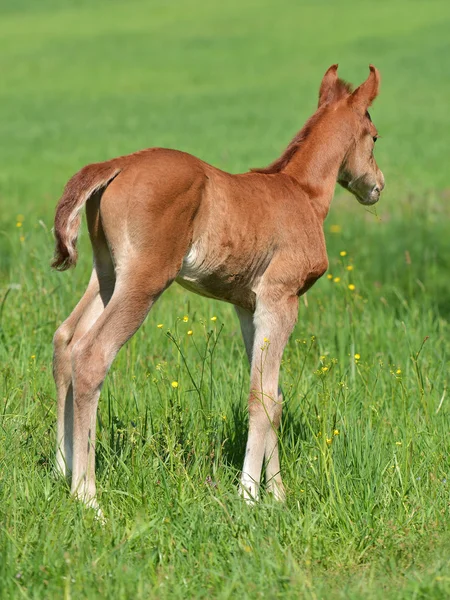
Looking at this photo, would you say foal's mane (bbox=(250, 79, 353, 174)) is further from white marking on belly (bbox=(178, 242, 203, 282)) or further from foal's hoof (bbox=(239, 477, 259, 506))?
foal's hoof (bbox=(239, 477, 259, 506))

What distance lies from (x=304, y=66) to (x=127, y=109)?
865cm

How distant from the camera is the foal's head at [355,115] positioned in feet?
17.8

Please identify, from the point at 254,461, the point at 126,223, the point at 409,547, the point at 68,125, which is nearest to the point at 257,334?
the point at 254,461

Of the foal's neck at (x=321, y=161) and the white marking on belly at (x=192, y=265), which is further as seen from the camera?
the foal's neck at (x=321, y=161)

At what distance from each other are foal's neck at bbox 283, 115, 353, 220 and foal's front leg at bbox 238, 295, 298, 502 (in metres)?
0.72

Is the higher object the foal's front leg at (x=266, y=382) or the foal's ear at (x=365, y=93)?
the foal's ear at (x=365, y=93)

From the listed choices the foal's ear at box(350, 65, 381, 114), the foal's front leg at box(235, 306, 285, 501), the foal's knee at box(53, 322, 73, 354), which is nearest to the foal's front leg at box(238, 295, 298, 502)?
the foal's front leg at box(235, 306, 285, 501)

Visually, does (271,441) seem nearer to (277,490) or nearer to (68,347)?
(277,490)

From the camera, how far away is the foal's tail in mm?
4195

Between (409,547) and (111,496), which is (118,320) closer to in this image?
(111,496)

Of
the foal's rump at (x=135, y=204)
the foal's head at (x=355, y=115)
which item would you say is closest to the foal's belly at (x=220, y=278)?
the foal's rump at (x=135, y=204)

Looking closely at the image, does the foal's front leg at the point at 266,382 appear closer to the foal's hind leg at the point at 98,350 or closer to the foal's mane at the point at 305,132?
the foal's hind leg at the point at 98,350

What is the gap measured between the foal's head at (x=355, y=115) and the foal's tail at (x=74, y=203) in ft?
5.49

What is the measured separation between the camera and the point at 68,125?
26688 mm
